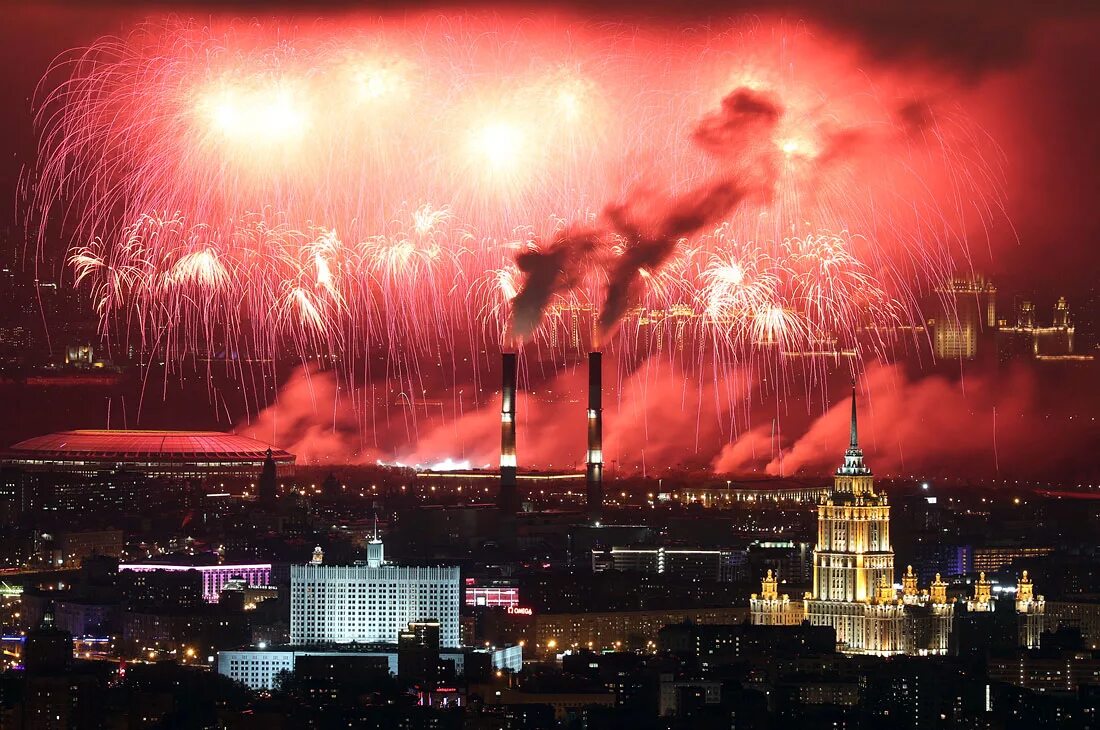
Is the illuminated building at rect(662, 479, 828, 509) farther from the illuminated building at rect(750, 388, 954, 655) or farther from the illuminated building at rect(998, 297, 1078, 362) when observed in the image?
the illuminated building at rect(750, 388, 954, 655)

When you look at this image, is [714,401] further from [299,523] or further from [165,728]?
[165,728]

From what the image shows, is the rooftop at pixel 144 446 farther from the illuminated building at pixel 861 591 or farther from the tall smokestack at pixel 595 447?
the illuminated building at pixel 861 591

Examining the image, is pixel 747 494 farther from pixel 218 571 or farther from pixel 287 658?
pixel 287 658

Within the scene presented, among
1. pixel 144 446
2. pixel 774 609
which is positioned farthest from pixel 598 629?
pixel 144 446

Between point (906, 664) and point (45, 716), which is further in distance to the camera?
point (906, 664)

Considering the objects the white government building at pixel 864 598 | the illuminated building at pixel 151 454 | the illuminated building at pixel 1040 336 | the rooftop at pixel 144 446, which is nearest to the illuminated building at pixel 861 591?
the white government building at pixel 864 598

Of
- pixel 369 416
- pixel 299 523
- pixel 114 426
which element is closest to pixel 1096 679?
pixel 299 523

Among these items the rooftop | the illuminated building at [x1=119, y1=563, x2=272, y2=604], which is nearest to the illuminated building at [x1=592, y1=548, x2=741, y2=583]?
the illuminated building at [x1=119, y1=563, x2=272, y2=604]
